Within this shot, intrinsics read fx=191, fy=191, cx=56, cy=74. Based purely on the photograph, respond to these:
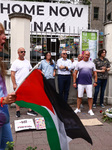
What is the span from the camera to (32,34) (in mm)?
6875

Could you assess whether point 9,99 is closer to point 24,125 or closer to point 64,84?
point 24,125

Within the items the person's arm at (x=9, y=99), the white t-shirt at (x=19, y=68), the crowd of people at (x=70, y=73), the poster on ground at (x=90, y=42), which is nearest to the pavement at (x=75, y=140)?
the crowd of people at (x=70, y=73)

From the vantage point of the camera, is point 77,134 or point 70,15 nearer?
point 77,134

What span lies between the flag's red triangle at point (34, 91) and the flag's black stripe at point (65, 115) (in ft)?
0.19

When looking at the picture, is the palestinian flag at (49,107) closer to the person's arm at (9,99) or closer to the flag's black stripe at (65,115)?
the flag's black stripe at (65,115)

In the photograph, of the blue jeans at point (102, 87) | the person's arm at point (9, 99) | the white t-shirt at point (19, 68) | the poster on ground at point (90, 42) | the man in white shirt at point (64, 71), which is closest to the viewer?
the person's arm at point (9, 99)

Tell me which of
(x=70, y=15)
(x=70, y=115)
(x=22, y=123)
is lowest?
(x=22, y=123)

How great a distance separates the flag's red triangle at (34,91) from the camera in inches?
75.4

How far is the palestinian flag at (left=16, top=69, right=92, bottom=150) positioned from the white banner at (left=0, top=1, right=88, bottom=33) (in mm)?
7736

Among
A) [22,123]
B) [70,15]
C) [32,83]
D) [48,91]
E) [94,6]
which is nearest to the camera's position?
[32,83]

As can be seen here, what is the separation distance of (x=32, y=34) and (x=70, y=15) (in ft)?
12.0

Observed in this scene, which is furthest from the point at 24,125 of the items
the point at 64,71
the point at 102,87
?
the point at 102,87

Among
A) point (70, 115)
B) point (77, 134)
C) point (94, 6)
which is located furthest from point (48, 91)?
point (94, 6)

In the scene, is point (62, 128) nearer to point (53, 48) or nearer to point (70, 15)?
point (53, 48)
